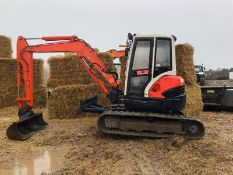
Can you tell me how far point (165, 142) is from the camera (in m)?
9.41

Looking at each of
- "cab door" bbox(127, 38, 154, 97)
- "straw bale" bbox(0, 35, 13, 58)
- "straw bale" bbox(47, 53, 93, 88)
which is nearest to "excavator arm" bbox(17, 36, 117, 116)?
"cab door" bbox(127, 38, 154, 97)

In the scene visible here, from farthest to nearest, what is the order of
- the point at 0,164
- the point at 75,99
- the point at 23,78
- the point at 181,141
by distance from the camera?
the point at 75,99
the point at 23,78
the point at 181,141
the point at 0,164

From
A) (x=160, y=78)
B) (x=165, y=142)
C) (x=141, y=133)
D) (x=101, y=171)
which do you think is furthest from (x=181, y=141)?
(x=101, y=171)

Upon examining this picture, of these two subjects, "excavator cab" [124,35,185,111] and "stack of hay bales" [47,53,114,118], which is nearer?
"excavator cab" [124,35,185,111]

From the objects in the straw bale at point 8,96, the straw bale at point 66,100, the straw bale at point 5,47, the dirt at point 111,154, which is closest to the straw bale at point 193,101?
the dirt at point 111,154

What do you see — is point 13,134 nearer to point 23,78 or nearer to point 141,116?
point 23,78

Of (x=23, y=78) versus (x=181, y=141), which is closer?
(x=181, y=141)

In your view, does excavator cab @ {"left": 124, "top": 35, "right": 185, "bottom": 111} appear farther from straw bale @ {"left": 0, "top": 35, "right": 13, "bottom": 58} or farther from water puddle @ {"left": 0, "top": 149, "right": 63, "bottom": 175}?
straw bale @ {"left": 0, "top": 35, "right": 13, "bottom": 58}

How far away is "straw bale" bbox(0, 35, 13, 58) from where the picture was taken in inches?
696

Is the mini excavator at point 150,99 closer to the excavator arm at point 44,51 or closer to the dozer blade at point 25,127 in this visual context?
the dozer blade at point 25,127

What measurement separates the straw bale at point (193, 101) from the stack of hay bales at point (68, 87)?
295 cm

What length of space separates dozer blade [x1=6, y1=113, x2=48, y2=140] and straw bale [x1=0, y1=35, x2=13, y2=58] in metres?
7.19

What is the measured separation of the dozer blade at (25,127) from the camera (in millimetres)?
10070

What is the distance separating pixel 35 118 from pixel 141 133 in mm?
3372
